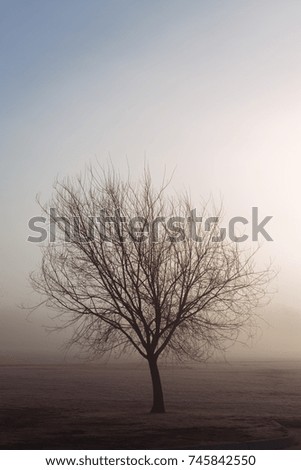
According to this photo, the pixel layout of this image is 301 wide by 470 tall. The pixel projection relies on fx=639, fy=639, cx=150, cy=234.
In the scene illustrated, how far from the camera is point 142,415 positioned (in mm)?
22719

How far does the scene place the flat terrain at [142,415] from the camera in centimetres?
1641

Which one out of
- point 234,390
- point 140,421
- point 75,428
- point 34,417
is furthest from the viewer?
point 234,390

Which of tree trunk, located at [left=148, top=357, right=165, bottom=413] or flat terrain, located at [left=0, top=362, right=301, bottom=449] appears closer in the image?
flat terrain, located at [left=0, top=362, right=301, bottom=449]

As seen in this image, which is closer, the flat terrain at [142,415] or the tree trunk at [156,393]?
the flat terrain at [142,415]

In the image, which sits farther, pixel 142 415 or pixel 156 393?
pixel 156 393

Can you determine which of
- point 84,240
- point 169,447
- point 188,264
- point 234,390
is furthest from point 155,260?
point 234,390

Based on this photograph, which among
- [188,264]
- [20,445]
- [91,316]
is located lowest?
[20,445]

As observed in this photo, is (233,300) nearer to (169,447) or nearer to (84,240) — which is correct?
(84,240)

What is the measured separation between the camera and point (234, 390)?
35125 mm

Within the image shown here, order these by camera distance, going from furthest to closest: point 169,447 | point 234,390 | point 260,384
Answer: point 260,384 < point 234,390 < point 169,447

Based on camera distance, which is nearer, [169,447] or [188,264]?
[169,447]

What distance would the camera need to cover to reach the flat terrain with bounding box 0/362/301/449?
646 inches

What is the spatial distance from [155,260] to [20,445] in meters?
10.0

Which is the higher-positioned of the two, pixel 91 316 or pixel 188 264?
pixel 188 264
